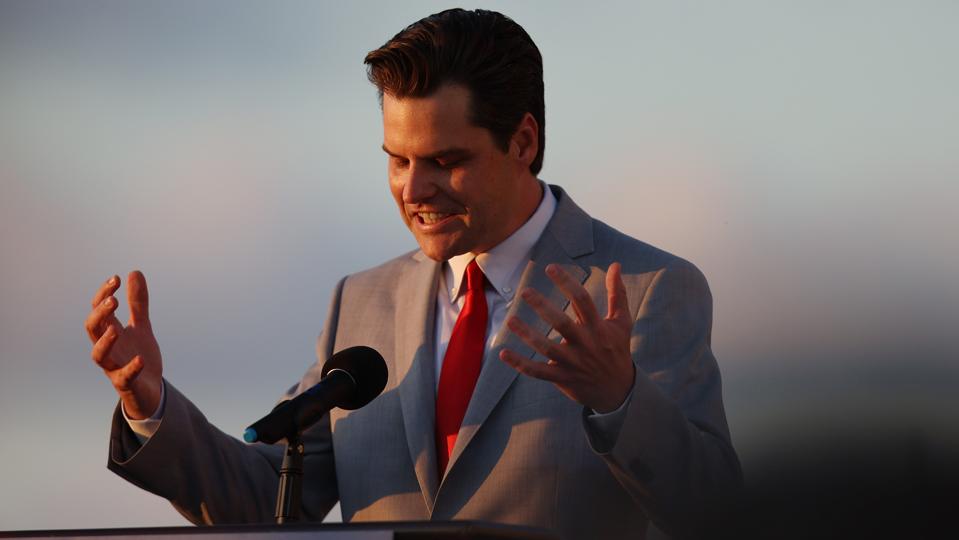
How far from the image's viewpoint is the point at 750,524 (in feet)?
4.39

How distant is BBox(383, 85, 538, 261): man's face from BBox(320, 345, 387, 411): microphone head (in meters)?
0.56

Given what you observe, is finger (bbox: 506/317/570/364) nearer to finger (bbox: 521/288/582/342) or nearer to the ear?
finger (bbox: 521/288/582/342)

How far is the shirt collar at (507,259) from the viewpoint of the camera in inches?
98.7

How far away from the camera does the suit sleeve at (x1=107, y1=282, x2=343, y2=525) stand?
6.95ft

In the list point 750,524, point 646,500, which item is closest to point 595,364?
point 646,500

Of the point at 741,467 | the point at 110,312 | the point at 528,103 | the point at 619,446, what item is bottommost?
the point at 741,467

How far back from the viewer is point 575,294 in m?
1.74

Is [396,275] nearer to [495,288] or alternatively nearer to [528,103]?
[495,288]

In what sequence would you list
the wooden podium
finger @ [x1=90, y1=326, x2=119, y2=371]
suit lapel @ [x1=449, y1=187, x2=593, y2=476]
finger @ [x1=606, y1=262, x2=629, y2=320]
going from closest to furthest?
the wooden podium → finger @ [x1=606, y1=262, x2=629, y2=320] → finger @ [x1=90, y1=326, x2=119, y2=371] → suit lapel @ [x1=449, y1=187, x2=593, y2=476]

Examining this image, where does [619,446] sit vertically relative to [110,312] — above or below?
below

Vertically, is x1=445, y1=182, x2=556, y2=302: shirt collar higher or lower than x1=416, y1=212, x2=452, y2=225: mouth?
lower

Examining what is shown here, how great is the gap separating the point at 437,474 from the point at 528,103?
80 cm

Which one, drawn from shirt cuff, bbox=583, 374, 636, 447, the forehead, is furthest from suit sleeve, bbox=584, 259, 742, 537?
the forehead

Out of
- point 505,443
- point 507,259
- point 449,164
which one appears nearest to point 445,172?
point 449,164
